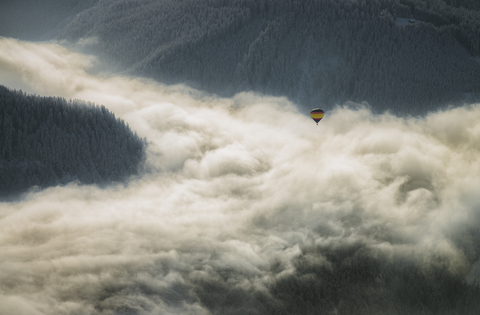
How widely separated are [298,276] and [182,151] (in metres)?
67.8

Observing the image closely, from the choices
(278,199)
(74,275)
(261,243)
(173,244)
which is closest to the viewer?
(74,275)

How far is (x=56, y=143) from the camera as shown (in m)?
145


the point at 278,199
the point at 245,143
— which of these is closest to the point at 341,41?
the point at 245,143

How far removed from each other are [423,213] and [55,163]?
153 m

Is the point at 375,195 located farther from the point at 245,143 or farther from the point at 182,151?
the point at 182,151

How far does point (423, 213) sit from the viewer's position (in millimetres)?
199875

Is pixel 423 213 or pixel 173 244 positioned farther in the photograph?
pixel 423 213

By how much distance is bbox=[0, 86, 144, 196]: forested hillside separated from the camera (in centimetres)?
13950

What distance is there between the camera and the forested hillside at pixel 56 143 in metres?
140

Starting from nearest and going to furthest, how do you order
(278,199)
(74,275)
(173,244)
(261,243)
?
(74,275), (173,244), (261,243), (278,199)

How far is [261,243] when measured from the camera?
6964 inches

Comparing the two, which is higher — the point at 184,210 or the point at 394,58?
the point at 394,58

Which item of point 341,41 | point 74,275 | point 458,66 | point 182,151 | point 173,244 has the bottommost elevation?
point 74,275

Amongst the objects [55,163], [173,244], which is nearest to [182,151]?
[173,244]
